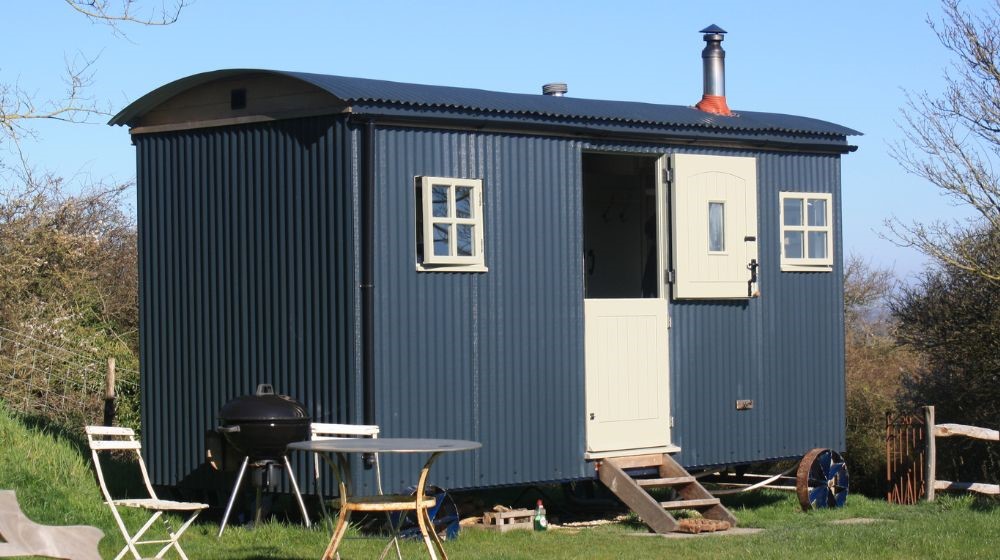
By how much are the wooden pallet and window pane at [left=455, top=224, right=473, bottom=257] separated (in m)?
2.24

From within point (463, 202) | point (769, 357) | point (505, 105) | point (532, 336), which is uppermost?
point (505, 105)

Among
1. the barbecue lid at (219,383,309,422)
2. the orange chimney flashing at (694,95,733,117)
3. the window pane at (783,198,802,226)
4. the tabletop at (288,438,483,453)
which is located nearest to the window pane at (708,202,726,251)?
the window pane at (783,198,802,226)

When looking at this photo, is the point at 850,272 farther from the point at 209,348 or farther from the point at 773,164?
the point at 209,348

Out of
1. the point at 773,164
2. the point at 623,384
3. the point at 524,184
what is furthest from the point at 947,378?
the point at 524,184

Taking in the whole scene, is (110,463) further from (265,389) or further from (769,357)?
(769,357)

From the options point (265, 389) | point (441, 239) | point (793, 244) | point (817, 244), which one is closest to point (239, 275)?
point (265, 389)

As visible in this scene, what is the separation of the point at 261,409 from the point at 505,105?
334cm

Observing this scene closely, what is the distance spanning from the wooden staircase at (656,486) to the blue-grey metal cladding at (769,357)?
48cm

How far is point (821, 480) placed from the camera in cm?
1484

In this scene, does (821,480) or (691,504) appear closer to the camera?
(691,504)

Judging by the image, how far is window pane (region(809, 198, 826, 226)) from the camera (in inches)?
604

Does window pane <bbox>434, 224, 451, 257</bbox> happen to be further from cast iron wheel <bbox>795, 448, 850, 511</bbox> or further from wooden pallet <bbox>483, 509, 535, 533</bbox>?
cast iron wheel <bbox>795, 448, 850, 511</bbox>

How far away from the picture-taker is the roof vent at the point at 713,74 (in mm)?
15305

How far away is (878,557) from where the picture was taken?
10.9 metres
